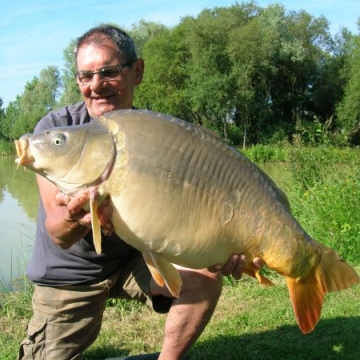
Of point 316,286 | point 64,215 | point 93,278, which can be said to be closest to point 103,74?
point 64,215

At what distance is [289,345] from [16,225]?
6.41 m

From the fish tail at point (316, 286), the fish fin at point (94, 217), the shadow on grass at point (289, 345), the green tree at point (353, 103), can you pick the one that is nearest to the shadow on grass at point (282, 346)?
the shadow on grass at point (289, 345)

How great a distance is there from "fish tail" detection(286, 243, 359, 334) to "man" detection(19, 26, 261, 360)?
60cm

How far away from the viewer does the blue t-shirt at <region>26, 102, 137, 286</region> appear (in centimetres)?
261

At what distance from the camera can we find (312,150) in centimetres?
784

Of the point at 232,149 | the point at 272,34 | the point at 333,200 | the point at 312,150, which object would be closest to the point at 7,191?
the point at 312,150

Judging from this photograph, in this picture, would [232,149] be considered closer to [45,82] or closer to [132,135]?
[132,135]

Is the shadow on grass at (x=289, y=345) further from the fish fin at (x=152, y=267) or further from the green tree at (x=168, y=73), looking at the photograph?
the green tree at (x=168, y=73)

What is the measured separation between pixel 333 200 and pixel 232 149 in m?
4.12

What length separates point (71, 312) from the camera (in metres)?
2.68

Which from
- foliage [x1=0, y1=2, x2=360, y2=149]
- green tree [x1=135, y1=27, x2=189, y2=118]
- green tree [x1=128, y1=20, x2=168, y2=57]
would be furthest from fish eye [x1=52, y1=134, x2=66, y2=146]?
green tree [x1=128, y1=20, x2=168, y2=57]

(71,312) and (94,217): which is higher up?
(94,217)

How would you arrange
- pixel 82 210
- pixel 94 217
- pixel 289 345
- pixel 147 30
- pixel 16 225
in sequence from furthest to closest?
1. pixel 147 30
2. pixel 16 225
3. pixel 289 345
4. pixel 82 210
5. pixel 94 217

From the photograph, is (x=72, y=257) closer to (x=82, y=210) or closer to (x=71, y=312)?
(x=71, y=312)
